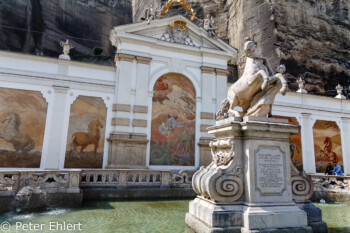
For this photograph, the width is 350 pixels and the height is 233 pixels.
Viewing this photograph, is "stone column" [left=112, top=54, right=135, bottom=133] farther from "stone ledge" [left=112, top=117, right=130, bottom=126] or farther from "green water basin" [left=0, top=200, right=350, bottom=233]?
"green water basin" [left=0, top=200, right=350, bottom=233]

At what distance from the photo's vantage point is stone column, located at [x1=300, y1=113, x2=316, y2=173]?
17.1 m

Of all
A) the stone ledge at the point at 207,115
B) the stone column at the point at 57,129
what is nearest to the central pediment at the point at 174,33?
the stone ledge at the point at 207,115

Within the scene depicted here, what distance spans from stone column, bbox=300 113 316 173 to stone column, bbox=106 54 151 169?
1132 centimetres

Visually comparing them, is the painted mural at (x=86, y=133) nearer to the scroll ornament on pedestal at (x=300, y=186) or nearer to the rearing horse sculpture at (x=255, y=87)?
the rearing horse sculpture at (x=255, y=87)

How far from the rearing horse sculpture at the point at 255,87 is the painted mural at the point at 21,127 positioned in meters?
10.6

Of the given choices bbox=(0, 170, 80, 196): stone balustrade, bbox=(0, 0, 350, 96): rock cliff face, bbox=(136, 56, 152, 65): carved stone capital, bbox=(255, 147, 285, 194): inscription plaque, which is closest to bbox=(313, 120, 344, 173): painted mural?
bbox=(0, 0, 350, 96): rock cliff face

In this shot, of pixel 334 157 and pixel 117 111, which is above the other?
pixel 117 111

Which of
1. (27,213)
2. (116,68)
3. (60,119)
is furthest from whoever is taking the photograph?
(116,68)

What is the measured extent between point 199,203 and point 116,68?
11298 millimetres

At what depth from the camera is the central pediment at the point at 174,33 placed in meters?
14.7

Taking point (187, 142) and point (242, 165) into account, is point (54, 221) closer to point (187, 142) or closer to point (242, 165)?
point (242, 165)

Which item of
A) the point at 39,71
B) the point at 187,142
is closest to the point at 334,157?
the point at 187,142

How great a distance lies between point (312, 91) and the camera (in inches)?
985

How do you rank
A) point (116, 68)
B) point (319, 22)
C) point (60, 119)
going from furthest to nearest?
1. point (319, 22)
2. point (116, 68)
3. point (60, 119)
